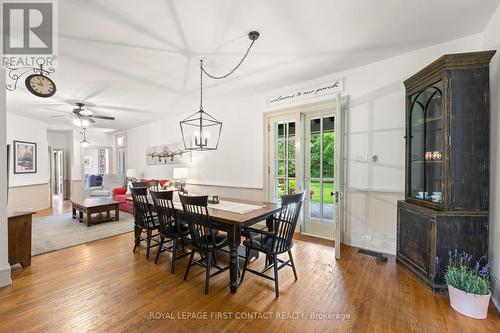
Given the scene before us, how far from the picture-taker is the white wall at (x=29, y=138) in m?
5.41

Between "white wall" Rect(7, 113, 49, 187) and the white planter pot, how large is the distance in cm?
862

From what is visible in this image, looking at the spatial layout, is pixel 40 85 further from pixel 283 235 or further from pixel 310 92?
pixel 310 92

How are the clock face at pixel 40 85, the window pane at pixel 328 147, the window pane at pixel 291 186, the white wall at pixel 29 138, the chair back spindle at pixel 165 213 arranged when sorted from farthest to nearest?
the white wall at pixel 29 138, the window pane at pixel 291 186, the window pane at pixel 328 147, the clock face at pixel 40 85, the chair back spindle at pixel 165 213

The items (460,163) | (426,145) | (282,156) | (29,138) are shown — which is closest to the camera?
(460,163)

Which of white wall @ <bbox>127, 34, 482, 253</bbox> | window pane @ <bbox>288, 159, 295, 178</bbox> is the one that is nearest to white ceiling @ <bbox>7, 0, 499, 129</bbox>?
white wall @ <bbox>127, 34, 482, 253</bbox>

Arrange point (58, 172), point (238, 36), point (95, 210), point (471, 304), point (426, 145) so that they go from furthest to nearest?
point (58, 172) < point (95, 210) < point (426, 145) < point (238, 36) < point (471, 304)

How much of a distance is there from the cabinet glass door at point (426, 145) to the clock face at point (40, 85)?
15.7 ft

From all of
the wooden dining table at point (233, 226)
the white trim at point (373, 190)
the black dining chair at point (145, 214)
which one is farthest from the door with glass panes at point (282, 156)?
the black dining chair at point (145, 214)

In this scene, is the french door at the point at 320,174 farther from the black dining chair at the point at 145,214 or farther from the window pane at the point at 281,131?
the black dining chair at the point at 145,214

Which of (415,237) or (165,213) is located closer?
(415,237)

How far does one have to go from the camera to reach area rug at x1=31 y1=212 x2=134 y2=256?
132 inches

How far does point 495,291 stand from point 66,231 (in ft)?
19.8

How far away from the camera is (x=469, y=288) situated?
70.1 inches

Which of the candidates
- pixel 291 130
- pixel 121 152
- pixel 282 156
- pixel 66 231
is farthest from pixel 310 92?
pixel 121 152
